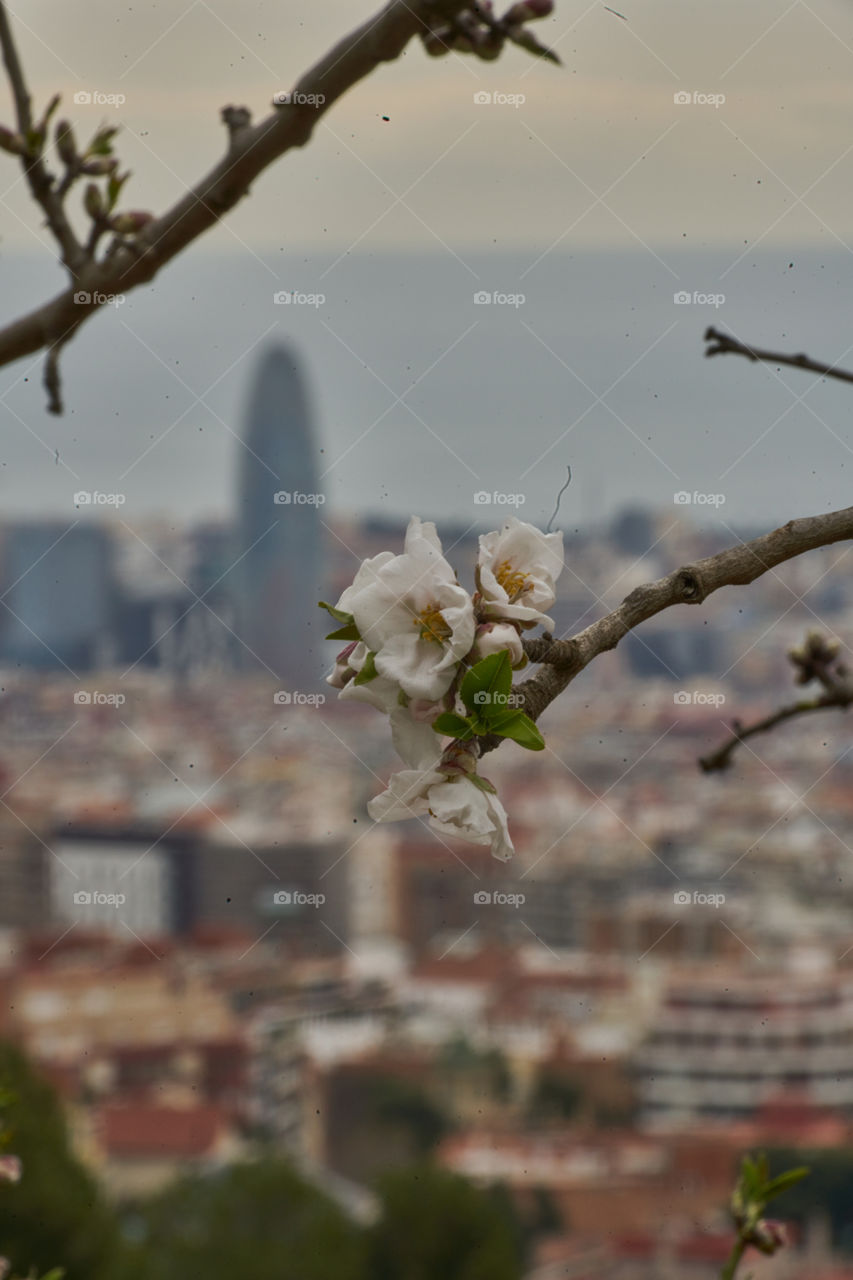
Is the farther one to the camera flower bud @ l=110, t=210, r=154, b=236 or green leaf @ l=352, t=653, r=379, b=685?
flower bud @ l=110, t=210, r=154, b=236

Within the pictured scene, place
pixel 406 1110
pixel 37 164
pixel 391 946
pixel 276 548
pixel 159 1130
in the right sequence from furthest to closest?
pixel 391 946 → pixel 406 1110 → pixel 276 548 → pixel 159 1130 → pixel 37 164

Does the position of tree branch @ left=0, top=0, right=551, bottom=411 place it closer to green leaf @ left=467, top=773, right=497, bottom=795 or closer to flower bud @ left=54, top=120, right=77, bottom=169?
flower bud @ left=54, top=120, right=77, bottom=169

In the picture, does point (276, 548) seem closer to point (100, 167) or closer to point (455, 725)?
point (100, 167)

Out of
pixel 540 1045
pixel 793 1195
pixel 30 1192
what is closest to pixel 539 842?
pixel 540 1045

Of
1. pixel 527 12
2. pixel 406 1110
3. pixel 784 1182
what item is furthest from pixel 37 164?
pixel 406 1110

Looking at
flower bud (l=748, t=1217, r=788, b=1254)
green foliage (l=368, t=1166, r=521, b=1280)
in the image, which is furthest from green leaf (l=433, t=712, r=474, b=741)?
green foliage (l=368, t=1166, r=521, b=1280)

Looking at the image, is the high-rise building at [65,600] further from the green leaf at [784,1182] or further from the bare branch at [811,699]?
the green leaf at [784,1182]
